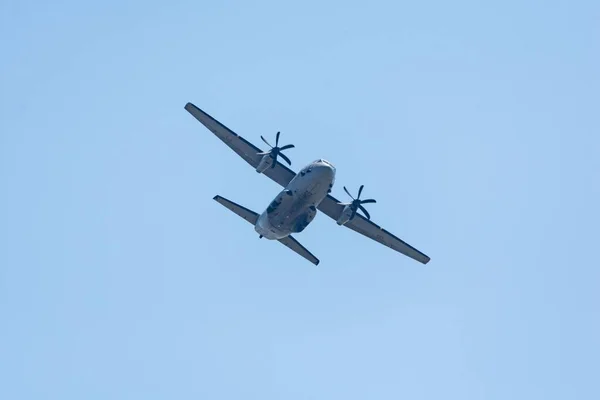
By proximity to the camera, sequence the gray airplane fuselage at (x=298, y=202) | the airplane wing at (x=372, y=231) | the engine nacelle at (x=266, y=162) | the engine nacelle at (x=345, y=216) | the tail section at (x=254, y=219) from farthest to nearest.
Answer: the airplane wing at (x=372, y=231), the engine nacelle at (x=345, y=216), the tail section at (x=254, y=219), the engine nacelle at (x=266, y=162), the gray airplane fuselage at (x=298, y=202)

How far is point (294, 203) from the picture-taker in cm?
4925

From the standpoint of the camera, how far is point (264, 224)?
168 ft

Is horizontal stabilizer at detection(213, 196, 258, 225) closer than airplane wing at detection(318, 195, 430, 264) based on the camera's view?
Yes

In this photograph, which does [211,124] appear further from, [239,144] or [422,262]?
[422,262]

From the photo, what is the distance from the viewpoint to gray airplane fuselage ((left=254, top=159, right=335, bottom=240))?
48062mm

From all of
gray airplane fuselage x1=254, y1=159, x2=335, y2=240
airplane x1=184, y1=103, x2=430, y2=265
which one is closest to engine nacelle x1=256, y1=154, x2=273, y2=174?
airplane x1=184, y1=103, x2=430, y2=265

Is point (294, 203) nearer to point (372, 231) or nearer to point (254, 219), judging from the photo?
point (254, 219)

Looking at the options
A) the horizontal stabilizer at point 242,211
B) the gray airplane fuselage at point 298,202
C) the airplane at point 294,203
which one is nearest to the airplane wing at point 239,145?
the airplane at point 294,203

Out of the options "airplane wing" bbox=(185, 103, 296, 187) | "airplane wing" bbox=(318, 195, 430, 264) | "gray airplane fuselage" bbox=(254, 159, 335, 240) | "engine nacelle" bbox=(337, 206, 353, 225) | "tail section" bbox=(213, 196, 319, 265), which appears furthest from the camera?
"airplane wing" bbox=(318, 195, 430, 264)

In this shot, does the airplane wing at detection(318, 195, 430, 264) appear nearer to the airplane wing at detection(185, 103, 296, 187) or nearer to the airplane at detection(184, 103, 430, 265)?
the airplane at detection(184, 103, 430, 265)

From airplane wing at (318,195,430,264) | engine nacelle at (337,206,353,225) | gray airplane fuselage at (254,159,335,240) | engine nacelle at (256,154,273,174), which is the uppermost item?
airplane wing at (318,195,430,264)

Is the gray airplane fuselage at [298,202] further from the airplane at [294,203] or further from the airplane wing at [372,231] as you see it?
the airplane wing at [372,231]

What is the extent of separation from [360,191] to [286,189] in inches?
239

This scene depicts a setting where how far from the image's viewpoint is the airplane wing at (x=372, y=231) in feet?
178
